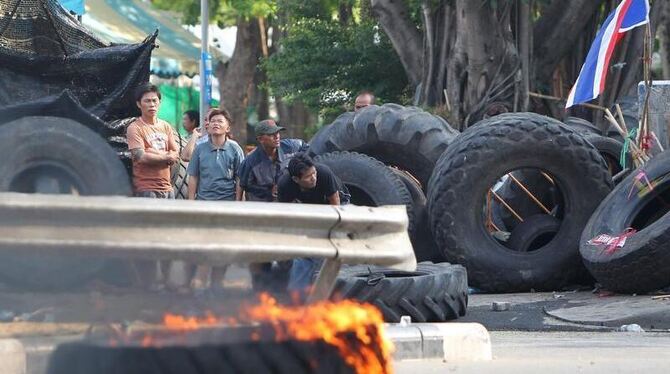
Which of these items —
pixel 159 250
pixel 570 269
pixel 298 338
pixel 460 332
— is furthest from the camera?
pixel 570 269

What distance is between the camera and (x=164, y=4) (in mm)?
35875

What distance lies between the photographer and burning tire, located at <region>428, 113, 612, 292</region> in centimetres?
1309

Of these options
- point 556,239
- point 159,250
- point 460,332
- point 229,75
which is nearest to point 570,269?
point 556,239

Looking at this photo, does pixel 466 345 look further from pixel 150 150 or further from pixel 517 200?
pixel 517 200

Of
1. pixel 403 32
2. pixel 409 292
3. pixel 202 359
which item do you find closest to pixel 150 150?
pixel 409 292

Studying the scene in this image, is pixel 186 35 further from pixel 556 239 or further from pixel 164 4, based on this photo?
pixel 556 239

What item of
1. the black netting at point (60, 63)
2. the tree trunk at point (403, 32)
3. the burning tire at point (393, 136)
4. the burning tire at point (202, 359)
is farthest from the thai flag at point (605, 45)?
the tree trunk at point (403, 32)

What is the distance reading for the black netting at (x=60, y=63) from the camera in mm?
10938

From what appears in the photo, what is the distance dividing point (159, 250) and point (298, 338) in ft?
2.38

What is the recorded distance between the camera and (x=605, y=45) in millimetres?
13750

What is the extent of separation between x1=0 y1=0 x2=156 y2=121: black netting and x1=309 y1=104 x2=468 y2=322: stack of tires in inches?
101

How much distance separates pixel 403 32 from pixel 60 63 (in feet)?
43.5

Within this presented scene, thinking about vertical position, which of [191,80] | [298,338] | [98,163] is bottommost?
[191,80]

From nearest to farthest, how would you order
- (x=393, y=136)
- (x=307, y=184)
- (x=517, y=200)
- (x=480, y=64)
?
(x=307, y=184) → (x=517, y=200) → (x=393, y=136) → (x=480, y=64)
